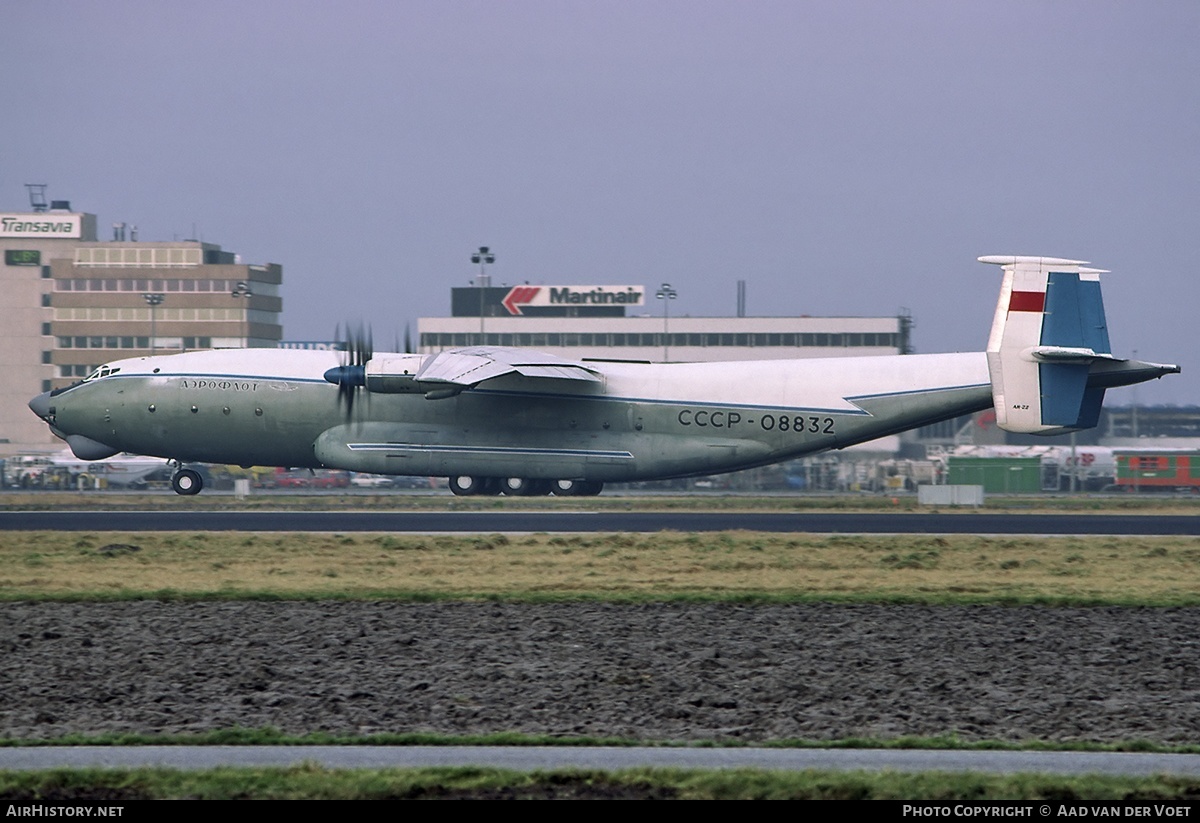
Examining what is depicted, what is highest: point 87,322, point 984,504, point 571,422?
point 87,322

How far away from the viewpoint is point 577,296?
140125mm

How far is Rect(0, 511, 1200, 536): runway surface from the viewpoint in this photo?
1678 inches

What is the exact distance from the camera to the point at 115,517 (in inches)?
1875

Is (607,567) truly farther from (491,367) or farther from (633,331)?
(633,331)

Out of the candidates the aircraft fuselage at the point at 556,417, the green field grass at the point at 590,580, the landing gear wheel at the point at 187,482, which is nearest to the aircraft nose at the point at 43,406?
the aircraft fuselage at the point at 556,417

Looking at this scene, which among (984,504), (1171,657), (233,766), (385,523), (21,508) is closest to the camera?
(233,766)

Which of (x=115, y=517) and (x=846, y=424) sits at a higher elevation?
(x=846, y=424)

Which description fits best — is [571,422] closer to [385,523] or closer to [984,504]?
[385,523]

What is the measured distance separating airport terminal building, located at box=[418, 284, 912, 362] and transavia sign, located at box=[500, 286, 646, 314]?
10cm

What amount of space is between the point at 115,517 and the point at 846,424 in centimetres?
2604

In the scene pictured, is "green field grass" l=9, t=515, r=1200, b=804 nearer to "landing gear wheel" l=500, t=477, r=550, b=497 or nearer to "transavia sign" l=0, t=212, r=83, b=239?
"landing gear wheel" l=500, t=477, r=550, b=497
